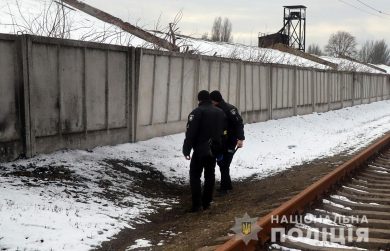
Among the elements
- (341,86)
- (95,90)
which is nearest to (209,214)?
(95,90)

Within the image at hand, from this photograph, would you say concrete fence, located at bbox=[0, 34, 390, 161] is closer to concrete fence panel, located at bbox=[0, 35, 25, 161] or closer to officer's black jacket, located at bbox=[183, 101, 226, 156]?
concrete fence panel, located at bbox=[0, 35, 25, 161]

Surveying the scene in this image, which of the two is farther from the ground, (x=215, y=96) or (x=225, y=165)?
(x=215, y=96)

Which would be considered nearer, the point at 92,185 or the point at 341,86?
the point at 92,185

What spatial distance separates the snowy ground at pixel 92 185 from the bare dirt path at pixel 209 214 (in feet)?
0.76

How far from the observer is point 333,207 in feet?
21.4

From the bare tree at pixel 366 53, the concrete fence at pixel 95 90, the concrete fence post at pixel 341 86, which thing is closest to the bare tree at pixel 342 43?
the bare tree at pixel 366 53

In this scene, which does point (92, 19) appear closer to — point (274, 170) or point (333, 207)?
point (274, 170)

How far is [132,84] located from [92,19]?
16.8 metres

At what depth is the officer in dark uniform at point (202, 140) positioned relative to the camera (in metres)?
7.05

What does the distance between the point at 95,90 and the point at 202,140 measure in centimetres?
337

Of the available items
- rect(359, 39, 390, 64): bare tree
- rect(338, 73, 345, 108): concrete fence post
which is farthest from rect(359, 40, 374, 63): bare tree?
rect(338, 73, 345, 108): concrete fence post

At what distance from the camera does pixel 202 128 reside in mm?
→ 7156

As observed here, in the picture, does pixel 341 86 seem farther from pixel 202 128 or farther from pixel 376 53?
pixel 376 53

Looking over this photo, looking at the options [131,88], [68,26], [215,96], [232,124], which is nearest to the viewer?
[215,96]
